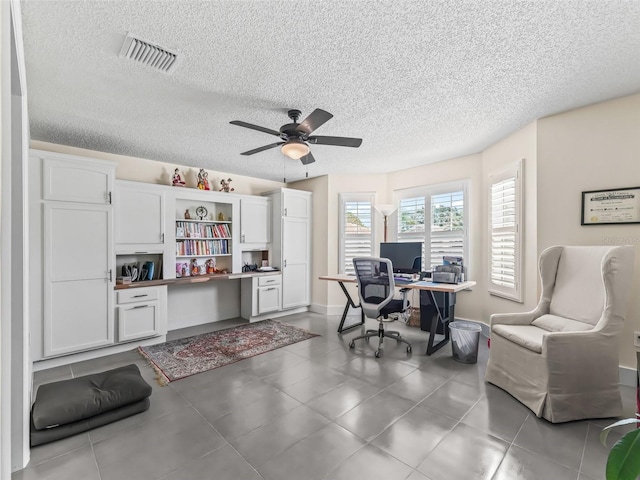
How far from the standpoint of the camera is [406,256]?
4.30 metres

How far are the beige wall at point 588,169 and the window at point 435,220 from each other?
138 cm

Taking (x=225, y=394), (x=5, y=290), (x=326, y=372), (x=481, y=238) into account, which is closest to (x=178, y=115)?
(x=5, y=290)

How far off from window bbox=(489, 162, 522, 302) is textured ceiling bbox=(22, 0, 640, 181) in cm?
62

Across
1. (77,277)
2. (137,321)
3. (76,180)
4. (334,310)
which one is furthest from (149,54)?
(334,310)

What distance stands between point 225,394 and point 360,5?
3030 millimetres

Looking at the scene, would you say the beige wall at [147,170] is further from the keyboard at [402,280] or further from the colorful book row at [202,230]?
the keyboard at [402,280]

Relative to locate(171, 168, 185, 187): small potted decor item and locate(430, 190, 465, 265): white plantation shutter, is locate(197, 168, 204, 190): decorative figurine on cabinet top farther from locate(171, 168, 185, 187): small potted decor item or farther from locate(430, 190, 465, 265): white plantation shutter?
locate(430, 190, 465, 265): white plantation shutter

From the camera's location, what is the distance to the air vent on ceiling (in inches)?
77.4

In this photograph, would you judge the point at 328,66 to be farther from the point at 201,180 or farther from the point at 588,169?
the point at 201,180

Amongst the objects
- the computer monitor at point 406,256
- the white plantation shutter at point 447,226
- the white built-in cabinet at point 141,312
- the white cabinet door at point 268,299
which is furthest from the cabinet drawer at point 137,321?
the white plantation shutter at point 447,226

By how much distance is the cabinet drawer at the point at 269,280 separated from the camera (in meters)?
5.07

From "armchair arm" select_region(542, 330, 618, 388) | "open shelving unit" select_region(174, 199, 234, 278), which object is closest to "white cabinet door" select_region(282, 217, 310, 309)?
"open shelving unit" select_region(174, 199, 234, 278)

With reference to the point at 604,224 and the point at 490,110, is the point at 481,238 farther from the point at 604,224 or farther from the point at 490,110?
the point at 490,110

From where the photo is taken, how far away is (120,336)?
3621mm
